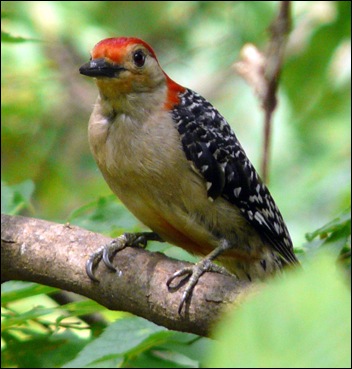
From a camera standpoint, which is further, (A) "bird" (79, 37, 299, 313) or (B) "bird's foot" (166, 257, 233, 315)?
A: (A) "bird" (79, 37, 299, 313)

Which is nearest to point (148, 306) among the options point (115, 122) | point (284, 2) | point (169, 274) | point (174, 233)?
point (169, 274)

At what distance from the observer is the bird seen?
3.49 metres

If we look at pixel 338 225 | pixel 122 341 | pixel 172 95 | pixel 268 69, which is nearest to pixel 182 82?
pixel 268 69

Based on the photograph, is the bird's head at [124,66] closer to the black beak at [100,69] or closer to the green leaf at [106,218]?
the black beak at [100,69]

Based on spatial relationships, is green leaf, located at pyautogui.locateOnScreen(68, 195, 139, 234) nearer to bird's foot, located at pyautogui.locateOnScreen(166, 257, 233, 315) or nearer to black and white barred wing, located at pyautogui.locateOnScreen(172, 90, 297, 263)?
black and white barred wing, located at pyautogui.locateOnScreen(172, 90, 297, 263)

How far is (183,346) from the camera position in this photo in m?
3.05

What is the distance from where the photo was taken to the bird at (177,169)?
3486 mm

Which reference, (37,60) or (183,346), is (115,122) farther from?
(37,60)

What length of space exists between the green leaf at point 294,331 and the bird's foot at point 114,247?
2441 mm

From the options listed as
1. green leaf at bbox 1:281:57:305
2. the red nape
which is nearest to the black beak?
the red nape

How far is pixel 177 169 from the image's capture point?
3.52 metres

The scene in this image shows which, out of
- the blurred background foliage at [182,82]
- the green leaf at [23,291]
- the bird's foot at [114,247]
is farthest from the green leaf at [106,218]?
the green leaf at [23,291]

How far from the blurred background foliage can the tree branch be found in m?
0.10

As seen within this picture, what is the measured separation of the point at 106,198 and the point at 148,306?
100 cm
